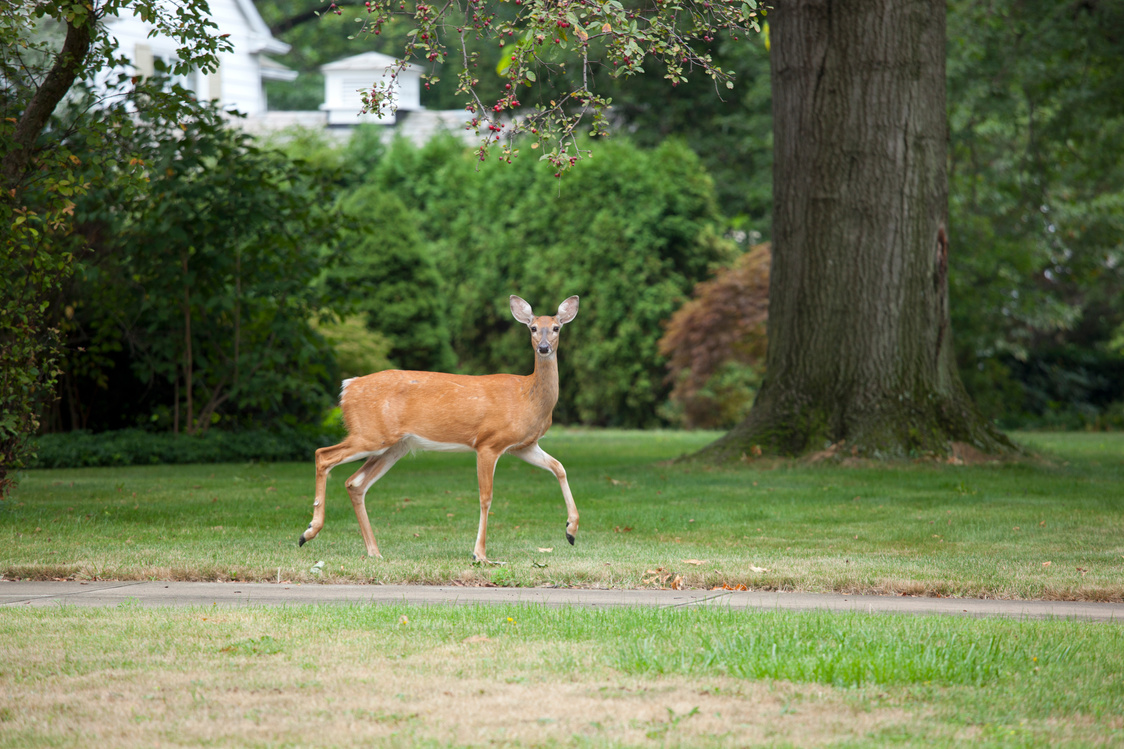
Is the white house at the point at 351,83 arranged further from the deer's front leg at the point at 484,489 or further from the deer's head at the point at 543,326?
the deer's front leg at the point at 484,489

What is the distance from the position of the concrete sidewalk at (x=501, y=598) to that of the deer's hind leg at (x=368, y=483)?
0.90m

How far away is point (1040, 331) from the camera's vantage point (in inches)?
1289

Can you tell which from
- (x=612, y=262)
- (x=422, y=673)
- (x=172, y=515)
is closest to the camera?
(x=422, y=673)

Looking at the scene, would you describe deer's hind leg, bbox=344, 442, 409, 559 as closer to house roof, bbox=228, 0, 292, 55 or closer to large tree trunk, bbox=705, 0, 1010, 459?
large tree trunk, bbox=705, 0, 1010, 459

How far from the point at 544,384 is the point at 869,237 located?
6.73 metres

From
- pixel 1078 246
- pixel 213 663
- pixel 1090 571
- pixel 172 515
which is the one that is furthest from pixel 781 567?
pixel 1078 246

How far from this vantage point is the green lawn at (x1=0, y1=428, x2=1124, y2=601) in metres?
7.56

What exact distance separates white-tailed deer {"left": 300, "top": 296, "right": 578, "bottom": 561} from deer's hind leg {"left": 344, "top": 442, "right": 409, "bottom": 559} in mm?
10

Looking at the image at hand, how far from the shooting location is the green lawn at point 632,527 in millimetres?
7559

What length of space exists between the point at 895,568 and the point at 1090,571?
3.98ft

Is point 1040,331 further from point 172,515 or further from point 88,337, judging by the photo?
point 172,515

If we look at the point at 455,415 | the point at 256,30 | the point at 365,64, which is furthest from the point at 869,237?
the point at 256,30

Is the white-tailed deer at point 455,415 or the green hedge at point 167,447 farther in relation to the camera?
the green hedge at point 167,447

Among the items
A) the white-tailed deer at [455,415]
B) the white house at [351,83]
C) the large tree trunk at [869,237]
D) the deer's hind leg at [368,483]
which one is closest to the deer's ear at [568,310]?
the white-tailed deer at [455,415]
